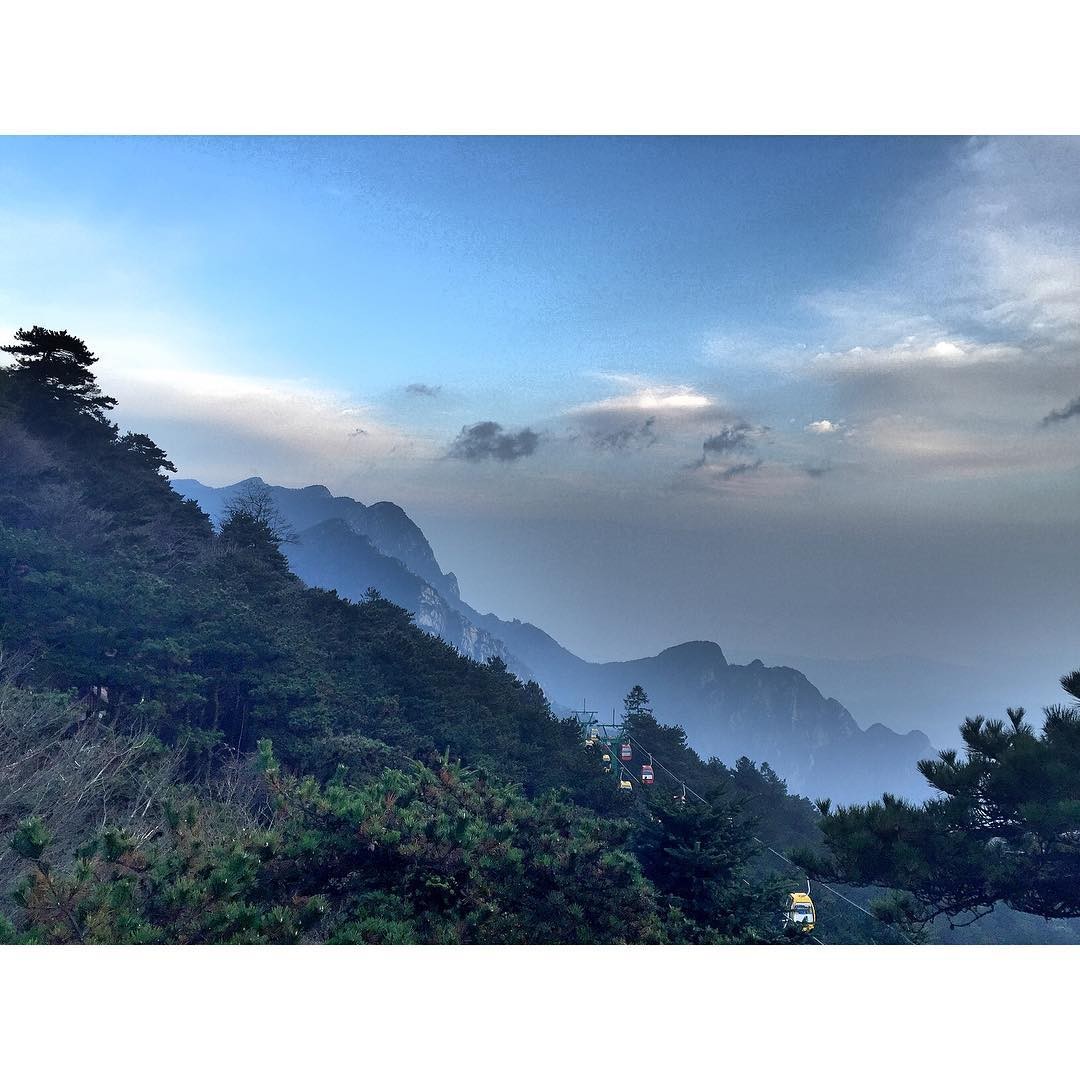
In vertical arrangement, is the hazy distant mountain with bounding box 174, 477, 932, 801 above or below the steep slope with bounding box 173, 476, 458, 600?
below

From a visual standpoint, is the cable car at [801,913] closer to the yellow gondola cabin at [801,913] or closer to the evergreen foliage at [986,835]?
the yellow gondola cabin at [801,913]

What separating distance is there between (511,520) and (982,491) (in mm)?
3070

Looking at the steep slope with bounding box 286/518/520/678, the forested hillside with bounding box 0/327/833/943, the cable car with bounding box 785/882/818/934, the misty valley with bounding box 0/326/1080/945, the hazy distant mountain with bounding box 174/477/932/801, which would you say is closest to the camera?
the forested hillside with bounding box 0/327/833/943

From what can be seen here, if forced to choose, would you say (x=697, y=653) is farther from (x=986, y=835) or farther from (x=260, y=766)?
(x=260, y=766)

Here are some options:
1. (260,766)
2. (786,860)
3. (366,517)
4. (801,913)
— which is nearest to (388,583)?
(366,517)

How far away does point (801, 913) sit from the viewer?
3.77 metres

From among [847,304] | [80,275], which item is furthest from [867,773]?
[80,275]

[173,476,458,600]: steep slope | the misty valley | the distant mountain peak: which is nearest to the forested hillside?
the misty valley

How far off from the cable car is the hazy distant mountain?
1.02 m

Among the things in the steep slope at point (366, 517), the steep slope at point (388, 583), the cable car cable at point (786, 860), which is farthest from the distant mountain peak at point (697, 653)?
the steep slope at point (366, 517)

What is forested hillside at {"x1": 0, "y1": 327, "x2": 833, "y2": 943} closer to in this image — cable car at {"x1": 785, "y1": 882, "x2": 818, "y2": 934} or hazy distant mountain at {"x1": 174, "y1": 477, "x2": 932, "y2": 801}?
cable car at {"x1": 785, "y1": 882, "x2": 818, "y2": 934}

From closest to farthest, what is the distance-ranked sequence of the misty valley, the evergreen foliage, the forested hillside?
1. the forested hillside
2. the misty valley
3. the evergreen foliage

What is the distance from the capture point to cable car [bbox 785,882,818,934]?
3.39 metres
